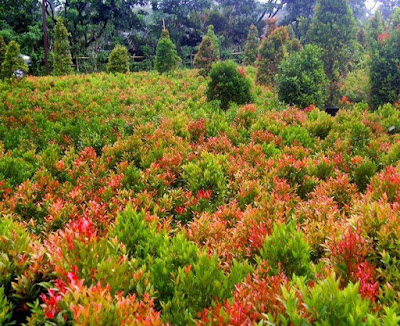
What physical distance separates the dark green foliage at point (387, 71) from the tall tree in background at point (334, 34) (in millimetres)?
2068

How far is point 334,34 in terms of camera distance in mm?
12453

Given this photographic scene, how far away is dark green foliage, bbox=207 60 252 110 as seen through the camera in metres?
11.4

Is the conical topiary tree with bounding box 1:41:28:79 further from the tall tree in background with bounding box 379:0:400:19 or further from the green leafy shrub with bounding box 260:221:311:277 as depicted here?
the tall tree in background with bounding box 379:0:400:19

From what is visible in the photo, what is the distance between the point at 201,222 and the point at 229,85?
28.9 feet

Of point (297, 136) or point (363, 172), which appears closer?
point (363, 172)

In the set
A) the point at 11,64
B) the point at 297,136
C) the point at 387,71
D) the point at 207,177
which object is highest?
the point at 387,71

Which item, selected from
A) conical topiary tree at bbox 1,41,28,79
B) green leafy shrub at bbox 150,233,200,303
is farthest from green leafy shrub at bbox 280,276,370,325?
conical topiary tree at bbox 1,41,28,79

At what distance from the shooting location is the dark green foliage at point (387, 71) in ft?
33.6

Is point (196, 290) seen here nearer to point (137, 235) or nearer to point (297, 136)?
point (137, 235)

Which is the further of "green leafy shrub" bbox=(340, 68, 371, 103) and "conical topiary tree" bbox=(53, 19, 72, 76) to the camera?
"conical topiary tree" bbox=(53, 19, 72, 76)

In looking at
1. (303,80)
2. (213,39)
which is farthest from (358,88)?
(213,39)

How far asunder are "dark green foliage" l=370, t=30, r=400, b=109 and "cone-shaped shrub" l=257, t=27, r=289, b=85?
271 inches

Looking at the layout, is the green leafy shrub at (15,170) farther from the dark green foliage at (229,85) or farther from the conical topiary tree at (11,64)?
the conical topiary tree at (11,64)

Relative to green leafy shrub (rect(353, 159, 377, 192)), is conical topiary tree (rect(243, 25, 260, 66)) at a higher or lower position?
higher
